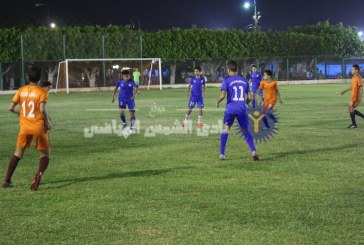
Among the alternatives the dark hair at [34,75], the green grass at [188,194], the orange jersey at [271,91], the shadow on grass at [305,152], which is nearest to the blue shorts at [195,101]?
the orange jersey at [271,91]

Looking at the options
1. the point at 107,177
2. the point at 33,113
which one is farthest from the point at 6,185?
the point at 107,177

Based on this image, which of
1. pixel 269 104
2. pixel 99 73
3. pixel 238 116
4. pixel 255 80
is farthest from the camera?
pixel 99 73

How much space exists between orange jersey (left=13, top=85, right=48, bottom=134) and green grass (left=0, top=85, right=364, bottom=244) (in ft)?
3.26

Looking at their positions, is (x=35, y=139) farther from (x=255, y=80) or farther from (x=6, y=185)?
(x=255, y=80)

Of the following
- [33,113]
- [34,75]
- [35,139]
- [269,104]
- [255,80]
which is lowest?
[35,139]

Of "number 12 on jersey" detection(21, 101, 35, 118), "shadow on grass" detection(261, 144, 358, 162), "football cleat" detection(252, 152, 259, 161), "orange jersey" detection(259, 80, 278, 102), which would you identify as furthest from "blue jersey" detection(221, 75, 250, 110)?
"orange jersey" detection(259, 80, 278, 102)

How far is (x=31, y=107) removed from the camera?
8.98m

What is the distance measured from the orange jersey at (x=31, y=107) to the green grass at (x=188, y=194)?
1.00 meters

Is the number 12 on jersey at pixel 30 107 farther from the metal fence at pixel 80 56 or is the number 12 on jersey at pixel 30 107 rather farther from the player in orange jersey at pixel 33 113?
the metal fence at pixel 80 56

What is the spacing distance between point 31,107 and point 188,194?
8.98 ft

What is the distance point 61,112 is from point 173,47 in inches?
1323

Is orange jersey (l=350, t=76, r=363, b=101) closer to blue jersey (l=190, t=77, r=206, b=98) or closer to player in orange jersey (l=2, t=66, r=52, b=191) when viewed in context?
blue jersey (l=190, t=77, r=206, b=98)

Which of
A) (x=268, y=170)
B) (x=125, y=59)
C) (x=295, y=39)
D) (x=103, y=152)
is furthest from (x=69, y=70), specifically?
(x=268, y=170)

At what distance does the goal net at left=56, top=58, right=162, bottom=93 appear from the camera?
47.8m
